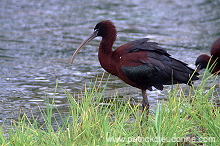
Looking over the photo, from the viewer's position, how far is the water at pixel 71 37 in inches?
310

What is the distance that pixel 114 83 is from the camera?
27.8 feet

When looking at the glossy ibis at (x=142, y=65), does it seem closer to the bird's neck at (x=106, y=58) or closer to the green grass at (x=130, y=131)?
the bird's neck at (x=106, y=58)

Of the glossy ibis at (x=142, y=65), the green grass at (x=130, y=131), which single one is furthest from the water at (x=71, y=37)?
the green grass at (x=130, y=131)

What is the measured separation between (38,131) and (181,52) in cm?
663

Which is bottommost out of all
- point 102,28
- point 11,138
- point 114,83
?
point 114,83

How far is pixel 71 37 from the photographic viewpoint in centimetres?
1183

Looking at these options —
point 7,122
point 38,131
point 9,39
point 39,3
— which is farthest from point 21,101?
point 39,3

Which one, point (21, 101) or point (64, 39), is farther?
point (64, 39)

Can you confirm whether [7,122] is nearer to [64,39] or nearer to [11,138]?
Answer: [11,138]

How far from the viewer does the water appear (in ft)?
25.8

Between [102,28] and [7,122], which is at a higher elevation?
[102,28]

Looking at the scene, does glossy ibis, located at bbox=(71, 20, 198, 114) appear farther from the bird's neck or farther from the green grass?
the green grass

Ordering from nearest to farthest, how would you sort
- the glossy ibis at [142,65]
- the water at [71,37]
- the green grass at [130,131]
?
the green grass at [130,131] < the glossy ibis at [142,65] < the water at [71,37]

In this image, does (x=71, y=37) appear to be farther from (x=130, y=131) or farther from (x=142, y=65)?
(x=130, y=131)
